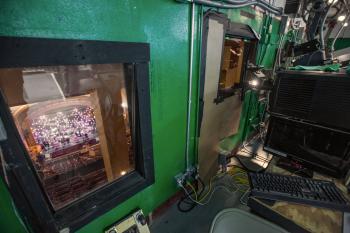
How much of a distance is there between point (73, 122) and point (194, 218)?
155 centimetres

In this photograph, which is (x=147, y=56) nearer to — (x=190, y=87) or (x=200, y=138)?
(x=190, y=87)

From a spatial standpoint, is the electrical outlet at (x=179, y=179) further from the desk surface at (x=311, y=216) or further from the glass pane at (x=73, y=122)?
the desk surface at (x=311, y=216)

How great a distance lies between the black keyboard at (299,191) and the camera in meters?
1.04

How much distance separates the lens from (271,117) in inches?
59.1

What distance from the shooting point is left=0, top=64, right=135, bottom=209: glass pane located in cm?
94

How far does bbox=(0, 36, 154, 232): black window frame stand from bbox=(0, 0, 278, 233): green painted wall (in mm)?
62

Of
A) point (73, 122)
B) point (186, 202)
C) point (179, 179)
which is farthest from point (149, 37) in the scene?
point (186, 202)

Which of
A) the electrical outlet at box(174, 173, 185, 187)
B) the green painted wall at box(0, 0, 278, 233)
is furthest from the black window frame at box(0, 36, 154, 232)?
the electrical outlet at box(174, 173, 185, 187)

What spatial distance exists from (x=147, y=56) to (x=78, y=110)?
27.6 inches

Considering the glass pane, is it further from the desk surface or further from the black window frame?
the desk surface

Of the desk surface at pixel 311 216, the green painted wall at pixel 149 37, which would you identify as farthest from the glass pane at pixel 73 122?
the desk surface at pixel 311 216

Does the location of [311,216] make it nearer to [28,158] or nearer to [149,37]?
[149,37]

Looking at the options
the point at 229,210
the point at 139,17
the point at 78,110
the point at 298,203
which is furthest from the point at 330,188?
the point at 78,110

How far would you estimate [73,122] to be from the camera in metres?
1.31
